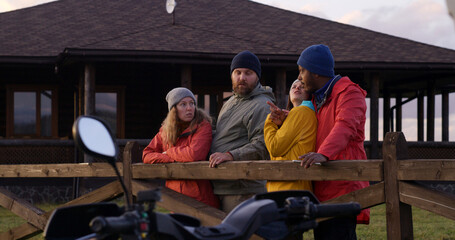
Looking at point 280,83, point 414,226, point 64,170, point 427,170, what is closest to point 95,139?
point 427,170

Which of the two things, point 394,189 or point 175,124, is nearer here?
point 394,189

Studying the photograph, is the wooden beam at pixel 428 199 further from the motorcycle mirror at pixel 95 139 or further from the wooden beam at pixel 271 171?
the motorcycle mirror at pixel 95 139

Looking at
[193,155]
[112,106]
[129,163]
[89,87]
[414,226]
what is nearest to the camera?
[193,155]

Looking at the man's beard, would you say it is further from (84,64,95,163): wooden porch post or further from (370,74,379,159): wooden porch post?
(370,74,379,159): wooden porch post

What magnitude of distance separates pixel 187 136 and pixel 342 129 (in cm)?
171

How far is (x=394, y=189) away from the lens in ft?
12.1

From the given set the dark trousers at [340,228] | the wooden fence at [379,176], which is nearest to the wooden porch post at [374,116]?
the wooden fence at [379,176]

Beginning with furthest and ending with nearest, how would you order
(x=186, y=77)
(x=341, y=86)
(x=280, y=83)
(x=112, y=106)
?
(x=112, y=106)
(x=280, y=83)
(x=186, y=77)
(x=341, y=86)

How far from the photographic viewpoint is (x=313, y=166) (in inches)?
147

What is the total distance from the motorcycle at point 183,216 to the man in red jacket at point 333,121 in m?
1.38

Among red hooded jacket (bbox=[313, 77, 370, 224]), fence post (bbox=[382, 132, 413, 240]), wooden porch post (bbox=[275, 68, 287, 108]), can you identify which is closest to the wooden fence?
fence post (bbox=[382, 132, 413, 240])

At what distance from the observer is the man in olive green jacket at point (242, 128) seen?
4.43 m

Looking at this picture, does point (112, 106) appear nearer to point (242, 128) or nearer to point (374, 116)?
point (374, 116)

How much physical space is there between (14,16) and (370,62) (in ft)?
35.0
